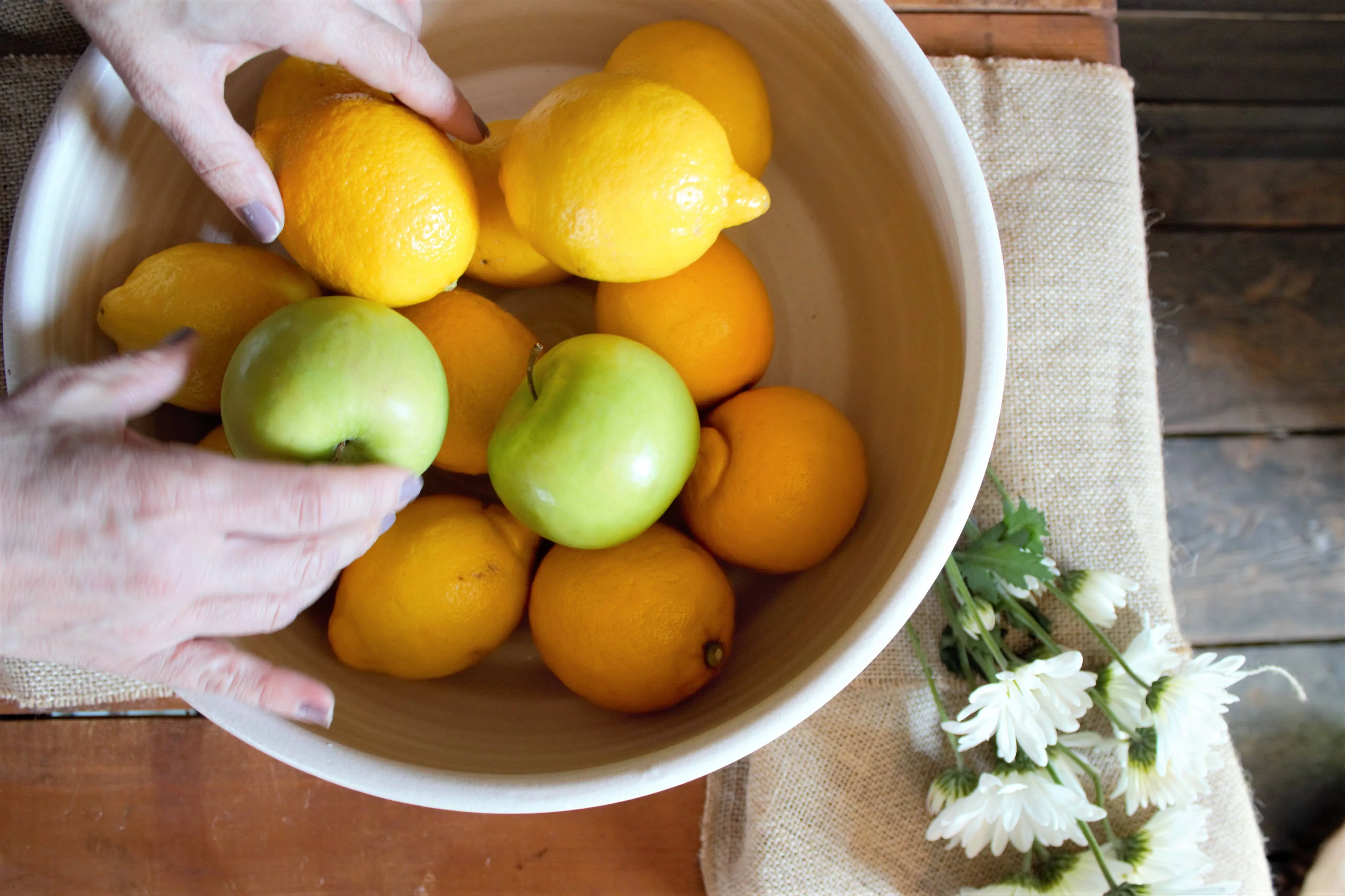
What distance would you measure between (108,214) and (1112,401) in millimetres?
771

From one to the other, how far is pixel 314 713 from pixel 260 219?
286 millimetres

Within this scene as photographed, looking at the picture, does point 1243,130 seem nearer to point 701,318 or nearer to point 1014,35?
point 1014,35

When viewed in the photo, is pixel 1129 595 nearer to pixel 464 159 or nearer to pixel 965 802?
pixel 965 802

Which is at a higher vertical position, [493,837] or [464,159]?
[464,159]

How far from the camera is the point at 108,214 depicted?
0.58 metres

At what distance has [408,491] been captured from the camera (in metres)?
0.49

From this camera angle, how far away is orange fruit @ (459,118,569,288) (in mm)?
608

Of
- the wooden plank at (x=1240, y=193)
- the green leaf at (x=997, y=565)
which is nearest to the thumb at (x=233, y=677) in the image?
the green leaf at (x=997, y=565)

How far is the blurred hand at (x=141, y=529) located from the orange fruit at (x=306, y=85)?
0.73 feet

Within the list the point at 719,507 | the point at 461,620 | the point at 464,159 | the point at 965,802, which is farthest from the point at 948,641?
the point at 464,159

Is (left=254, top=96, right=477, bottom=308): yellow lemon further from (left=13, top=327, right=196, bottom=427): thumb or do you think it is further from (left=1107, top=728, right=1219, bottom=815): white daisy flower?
(left=1107, top=728, right=1219, bottom=815): white daisy flower

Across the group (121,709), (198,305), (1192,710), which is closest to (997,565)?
(1192,710)

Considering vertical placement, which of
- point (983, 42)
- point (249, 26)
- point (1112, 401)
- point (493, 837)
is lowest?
point (493, 837)

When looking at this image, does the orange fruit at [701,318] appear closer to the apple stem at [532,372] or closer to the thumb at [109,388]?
the apple stem at [532,372]
